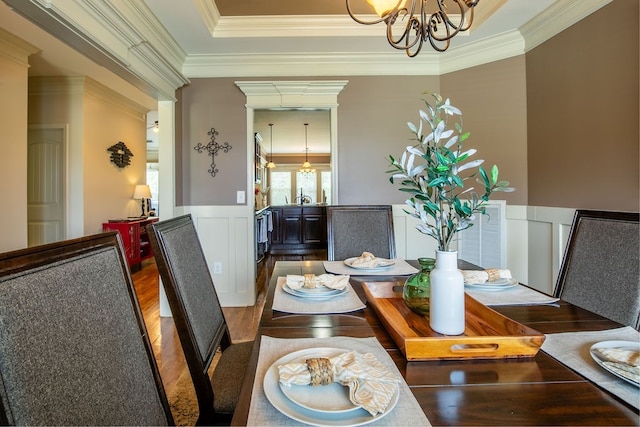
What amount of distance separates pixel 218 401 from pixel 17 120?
373 cm

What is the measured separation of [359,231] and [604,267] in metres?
1.22

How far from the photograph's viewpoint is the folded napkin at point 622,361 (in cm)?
63

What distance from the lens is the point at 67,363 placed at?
51 centimetres

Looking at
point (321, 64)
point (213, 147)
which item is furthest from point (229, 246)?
point (321, 64)

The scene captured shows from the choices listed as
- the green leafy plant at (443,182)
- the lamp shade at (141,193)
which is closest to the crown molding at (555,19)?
the green leafy plant at (443,182)

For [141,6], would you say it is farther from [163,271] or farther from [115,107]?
[115,107]

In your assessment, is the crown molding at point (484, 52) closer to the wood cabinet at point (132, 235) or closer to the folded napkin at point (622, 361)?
the folded napkin at point (622, 361)

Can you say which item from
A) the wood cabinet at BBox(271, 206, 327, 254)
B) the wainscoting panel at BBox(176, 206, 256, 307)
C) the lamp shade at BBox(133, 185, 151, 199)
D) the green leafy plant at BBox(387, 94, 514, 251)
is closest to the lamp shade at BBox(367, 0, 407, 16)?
the green leafy plant at BBox(387, 94, 514, 251)

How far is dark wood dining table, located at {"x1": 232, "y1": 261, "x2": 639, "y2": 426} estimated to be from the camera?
544mm

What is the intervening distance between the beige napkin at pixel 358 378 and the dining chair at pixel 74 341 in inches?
12.5

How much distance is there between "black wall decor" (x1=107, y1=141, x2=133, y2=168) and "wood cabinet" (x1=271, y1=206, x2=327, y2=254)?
2715mm

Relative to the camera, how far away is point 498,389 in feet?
2.06

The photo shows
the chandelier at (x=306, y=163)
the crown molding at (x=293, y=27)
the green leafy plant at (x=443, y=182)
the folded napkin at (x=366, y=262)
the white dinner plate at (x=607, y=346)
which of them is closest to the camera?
the white dinner plate at (x=607, y=346)

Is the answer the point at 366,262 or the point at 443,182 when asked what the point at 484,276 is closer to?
the point at 366,262
